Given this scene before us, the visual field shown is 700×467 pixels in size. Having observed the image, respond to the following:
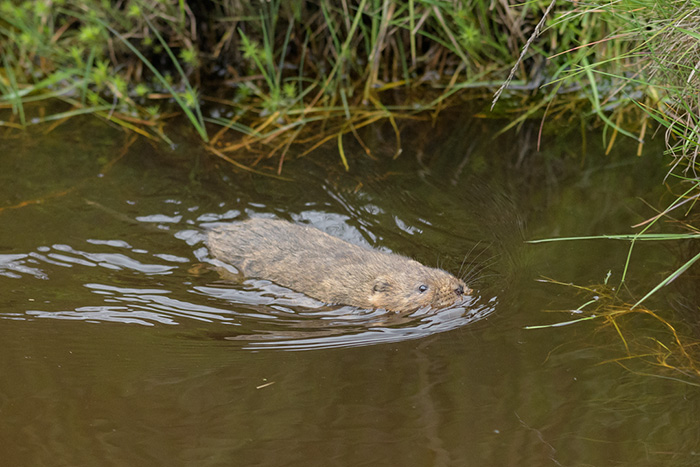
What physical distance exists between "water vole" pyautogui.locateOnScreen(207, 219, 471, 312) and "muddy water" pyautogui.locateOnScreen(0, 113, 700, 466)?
0.12 m

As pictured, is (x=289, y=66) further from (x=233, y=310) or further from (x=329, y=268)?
(x=233, y=310)

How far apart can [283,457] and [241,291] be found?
1.90 m

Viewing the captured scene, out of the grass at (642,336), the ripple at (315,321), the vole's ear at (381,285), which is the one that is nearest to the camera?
the grass at (642,336)

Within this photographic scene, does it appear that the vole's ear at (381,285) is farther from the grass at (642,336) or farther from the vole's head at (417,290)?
the grass at (642,336)

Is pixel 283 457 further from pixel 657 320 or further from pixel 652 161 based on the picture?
pixel 652 161

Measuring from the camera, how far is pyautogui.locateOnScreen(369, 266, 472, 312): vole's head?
4.59 meters

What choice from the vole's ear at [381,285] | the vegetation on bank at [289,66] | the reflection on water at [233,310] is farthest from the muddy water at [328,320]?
the vegetation on bank at [289,66]

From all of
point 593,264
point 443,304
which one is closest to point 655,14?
point 593,264

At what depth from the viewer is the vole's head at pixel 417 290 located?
15.1 ft

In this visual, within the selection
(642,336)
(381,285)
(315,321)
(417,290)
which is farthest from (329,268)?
(642,336)

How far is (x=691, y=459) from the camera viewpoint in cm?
311

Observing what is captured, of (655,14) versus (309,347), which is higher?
(655,14)

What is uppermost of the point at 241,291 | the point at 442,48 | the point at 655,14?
the point at 655,14

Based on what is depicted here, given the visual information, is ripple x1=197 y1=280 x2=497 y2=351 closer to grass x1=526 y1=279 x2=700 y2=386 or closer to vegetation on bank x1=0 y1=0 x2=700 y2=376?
grass x1=526 y1=279 x2=700 y2=386
